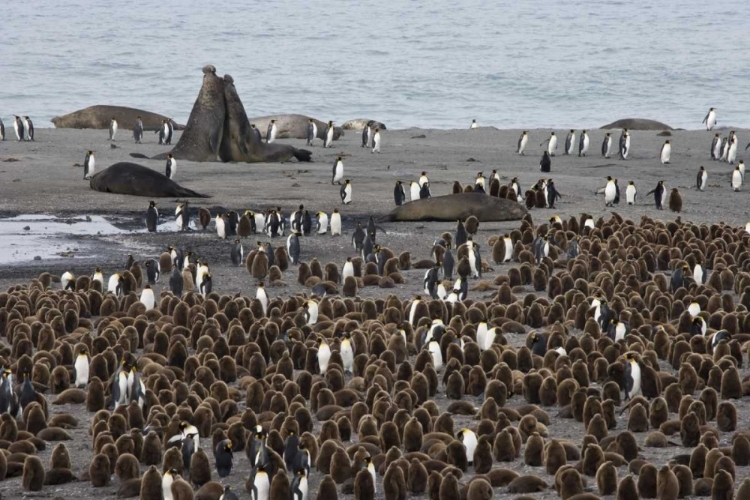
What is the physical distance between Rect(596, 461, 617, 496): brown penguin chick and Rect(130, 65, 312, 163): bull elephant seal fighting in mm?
16071

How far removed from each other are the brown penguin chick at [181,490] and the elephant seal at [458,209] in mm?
9617

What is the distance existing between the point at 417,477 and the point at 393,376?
6.43 feet

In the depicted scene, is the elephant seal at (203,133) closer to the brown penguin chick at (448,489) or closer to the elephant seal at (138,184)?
the elephant seal at (138,184)

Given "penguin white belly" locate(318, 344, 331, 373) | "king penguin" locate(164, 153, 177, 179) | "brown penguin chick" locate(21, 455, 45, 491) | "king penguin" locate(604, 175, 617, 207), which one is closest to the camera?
"brown penguin chick" locate(21, 455, 45, 491)

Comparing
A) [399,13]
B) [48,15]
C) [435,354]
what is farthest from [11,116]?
[399,13]

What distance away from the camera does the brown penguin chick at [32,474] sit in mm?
6324

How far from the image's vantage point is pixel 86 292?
1083 centimetres

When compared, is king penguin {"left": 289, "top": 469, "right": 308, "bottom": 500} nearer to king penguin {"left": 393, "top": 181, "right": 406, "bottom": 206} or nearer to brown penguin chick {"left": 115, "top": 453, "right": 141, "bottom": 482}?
brown penguin chick {"left": 115, "top": 453, "right": 141, "bottom": 482}

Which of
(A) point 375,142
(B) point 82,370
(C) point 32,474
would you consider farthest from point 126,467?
(A) point 375,142

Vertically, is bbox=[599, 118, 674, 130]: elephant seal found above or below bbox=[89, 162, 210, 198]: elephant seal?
→ above

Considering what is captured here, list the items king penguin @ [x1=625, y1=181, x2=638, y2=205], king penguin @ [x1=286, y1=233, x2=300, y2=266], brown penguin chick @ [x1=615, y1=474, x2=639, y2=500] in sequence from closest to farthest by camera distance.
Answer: brown penguin chick @ [x1=615, y1=474, x2=639, y2=500] < king penguin @ [x1=286, y1=233, x2=300, y2=266] < king penguin @ [x1=625, y1=181, x2=638, y2=205]

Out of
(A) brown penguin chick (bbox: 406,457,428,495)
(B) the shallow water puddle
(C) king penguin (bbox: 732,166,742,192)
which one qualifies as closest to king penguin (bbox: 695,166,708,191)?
(C) king penguin (bbox: 732,166,742,192)

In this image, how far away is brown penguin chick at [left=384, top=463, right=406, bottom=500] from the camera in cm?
611

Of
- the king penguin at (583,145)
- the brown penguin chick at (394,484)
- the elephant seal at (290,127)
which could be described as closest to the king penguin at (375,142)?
the king penguin at (583,145)
